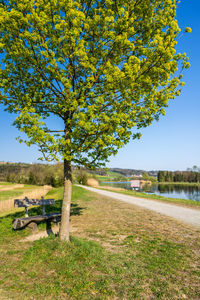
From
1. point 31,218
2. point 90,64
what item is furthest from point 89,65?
point 31,218

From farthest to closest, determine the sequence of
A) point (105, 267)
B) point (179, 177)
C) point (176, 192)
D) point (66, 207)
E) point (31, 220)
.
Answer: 1. point (179, 177)
2. point (176, 192)
3. point (31, 220)
4. point (66, 207)
5. point (105, 267)

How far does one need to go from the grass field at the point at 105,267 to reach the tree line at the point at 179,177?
11254 cm

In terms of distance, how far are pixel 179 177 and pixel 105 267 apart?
11806 centimetres

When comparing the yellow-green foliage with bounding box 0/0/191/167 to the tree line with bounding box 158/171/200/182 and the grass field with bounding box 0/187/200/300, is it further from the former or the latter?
the tree line with bounding box 158/171/200/182

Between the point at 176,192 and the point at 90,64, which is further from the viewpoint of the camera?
the point at 176,192

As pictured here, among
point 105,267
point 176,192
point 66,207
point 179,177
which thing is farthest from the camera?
point 179,177

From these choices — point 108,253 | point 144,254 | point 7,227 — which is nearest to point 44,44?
point 108,253

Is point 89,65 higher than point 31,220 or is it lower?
higher

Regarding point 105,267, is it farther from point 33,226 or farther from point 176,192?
point 176,192

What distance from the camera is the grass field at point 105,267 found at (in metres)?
3.67

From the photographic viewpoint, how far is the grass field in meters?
3.67

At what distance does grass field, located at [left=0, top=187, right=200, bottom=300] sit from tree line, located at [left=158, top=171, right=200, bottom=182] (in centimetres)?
11254

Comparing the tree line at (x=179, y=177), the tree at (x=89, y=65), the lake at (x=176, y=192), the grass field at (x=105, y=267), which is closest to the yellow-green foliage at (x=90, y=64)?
the tree at (x=89, y=65)

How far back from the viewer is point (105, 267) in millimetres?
4543
